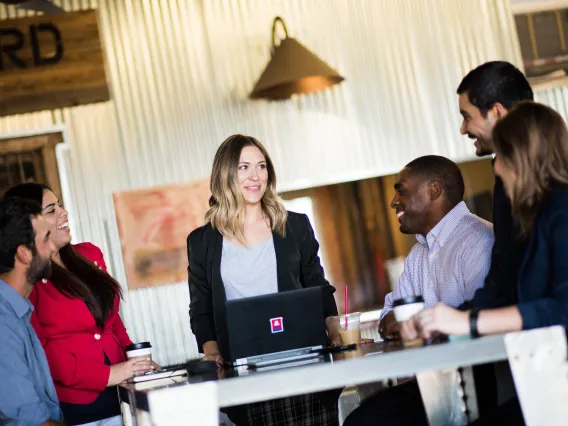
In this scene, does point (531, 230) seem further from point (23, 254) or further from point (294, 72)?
point (294, 72)

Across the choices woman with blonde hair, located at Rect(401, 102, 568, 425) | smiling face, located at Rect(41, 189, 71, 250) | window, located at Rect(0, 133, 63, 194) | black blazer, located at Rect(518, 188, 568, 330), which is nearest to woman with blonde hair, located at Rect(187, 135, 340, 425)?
smiling face, located at Rect(41, 189, 71, 250)

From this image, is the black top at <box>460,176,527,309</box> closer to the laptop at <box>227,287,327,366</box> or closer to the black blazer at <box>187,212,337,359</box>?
the laptop at <box>227,287,327,366</box>

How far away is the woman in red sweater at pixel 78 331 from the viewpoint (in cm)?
303

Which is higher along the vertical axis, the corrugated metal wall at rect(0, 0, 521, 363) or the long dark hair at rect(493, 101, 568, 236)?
the corrugated metal wall at rect(0, 0, 521, 363)

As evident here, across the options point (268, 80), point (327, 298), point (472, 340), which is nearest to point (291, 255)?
point (327, 298)

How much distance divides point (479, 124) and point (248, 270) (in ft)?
3.22

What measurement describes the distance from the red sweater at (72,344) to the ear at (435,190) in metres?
1.30

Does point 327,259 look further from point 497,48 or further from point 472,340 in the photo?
point 472,340

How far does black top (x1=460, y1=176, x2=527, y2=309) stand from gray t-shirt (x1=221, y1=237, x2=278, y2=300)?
791 mm

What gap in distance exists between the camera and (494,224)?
270cm

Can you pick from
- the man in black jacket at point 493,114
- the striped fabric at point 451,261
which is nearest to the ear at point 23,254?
the striped fabric at point 451,261

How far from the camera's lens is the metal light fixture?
214 inches

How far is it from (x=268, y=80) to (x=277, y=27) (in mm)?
555

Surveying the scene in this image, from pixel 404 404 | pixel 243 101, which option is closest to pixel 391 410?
pixel 404 404
